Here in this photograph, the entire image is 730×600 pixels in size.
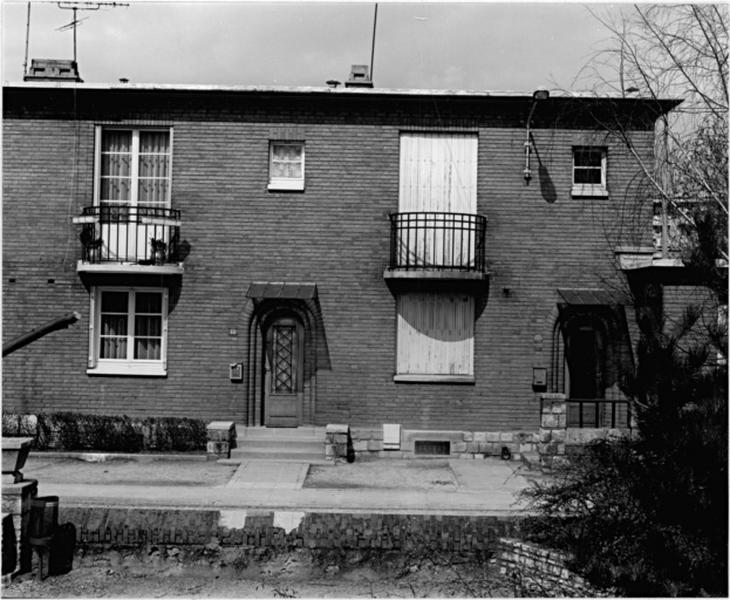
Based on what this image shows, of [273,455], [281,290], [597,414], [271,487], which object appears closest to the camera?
[271,487]

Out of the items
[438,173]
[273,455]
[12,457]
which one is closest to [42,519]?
[12,457]

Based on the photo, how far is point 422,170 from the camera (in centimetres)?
1623

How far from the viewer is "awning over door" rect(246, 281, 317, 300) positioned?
51.3 ft

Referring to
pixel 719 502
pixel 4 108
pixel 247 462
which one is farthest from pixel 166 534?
pixel 4 108

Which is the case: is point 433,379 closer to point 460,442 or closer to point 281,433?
point 460,442

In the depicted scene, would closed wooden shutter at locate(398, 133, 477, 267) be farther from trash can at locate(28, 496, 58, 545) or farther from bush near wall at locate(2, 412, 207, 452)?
trash can at locate(28, 496, 58, 545)

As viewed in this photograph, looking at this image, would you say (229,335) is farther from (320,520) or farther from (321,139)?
(320,520)

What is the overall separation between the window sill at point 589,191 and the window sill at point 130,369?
905 centimetres

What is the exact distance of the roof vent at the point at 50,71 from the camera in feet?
54.1

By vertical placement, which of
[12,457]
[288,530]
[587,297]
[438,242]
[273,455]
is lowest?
[288,530]

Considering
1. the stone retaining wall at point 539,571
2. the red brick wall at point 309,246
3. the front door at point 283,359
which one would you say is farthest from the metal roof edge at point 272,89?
the stone retaining wall at point 539,571

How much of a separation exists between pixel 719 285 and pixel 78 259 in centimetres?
1253

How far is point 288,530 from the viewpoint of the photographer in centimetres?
1082

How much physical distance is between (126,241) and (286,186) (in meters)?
3.37
